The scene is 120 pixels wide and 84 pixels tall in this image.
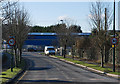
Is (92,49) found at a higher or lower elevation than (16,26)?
lower

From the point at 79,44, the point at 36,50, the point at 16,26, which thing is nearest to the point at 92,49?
the point at 79,44

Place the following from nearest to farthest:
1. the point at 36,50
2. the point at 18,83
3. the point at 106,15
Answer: the point at 18,83 → the point at 106,15 → the point at 36,50

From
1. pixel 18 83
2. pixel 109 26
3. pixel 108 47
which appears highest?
pixel 109 26

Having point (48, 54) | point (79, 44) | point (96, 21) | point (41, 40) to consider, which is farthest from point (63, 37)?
point (41, 40)

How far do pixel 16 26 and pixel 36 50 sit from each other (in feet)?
258

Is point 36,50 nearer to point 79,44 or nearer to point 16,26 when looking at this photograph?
point 79,44

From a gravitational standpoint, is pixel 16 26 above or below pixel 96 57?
above

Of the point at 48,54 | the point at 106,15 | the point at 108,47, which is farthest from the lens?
the point at 48,54

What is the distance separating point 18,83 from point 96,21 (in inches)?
637

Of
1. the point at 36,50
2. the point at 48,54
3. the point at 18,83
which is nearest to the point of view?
the point at 18,83

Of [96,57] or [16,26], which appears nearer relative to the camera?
[16,26]

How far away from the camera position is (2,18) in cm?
1775

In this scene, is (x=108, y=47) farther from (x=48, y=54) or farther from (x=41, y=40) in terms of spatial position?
(x=41, y=40)

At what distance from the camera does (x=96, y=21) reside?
3058cm
